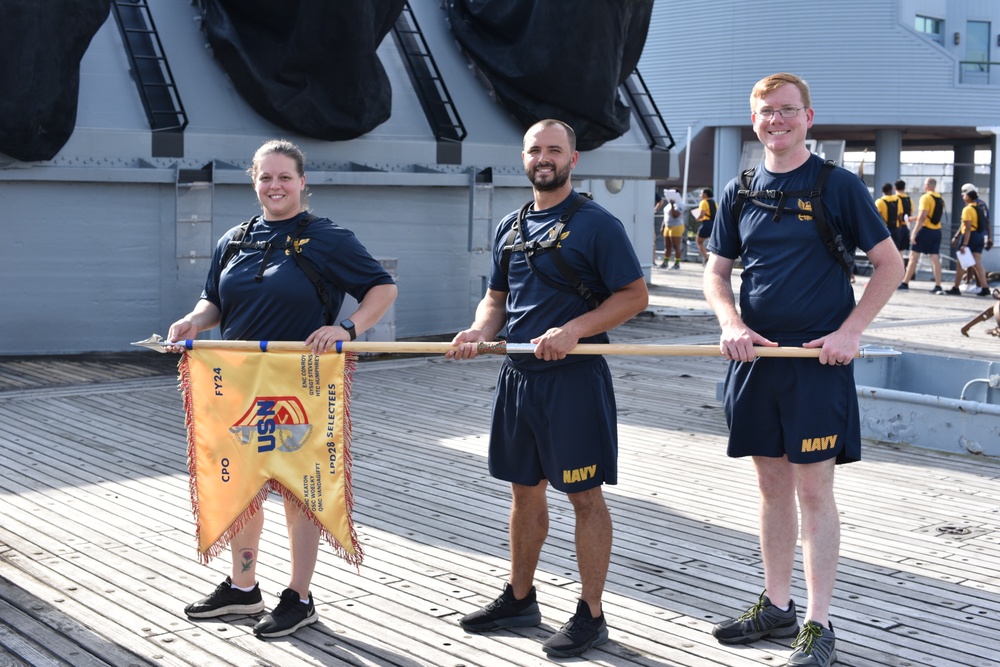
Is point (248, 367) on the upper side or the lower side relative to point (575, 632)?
upper

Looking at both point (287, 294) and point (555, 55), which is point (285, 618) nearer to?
point (287, 294)

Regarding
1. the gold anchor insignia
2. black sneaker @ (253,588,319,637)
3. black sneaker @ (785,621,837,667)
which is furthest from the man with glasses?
black sneaker @ (253,588,319,637)

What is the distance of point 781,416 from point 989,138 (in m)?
39.6

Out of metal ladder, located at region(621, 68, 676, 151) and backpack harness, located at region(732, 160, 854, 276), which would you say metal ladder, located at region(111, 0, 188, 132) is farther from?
backpack harness, located at region(732, 160, 854, 276)

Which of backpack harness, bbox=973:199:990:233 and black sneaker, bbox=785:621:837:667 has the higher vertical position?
backpack harness, bbox=973:199:990:233

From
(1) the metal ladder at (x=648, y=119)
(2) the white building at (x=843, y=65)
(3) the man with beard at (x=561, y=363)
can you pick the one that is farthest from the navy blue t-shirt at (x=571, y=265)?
(2) the white building at (x=843, y=65)

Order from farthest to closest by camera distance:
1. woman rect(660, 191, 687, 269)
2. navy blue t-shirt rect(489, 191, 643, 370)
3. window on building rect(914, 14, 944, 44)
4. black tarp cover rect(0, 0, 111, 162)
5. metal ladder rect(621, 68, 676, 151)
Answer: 1. window on building rect(914, 14, 944, 44)
2. woman rect(660, 191, 687, 269)
3. metal ladder rect(621, 68, 676, 151)
4. black tarp cover rect(0, 0, 111, 162)
5. navy blue t-shirt rect(489, 191, 643, 370)

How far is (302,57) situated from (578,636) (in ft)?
31.6

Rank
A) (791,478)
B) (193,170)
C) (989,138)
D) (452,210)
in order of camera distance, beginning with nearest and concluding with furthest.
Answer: (791,478) → (193,170) → (452,210) → (989,138)

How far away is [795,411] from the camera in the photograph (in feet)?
15.4

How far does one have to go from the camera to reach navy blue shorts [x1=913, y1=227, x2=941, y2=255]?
2283 cm

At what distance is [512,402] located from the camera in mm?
5016

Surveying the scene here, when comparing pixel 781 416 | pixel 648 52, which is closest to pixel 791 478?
pixel 781 416

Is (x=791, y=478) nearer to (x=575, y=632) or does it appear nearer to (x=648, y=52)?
Result: (x=575, y=632)
